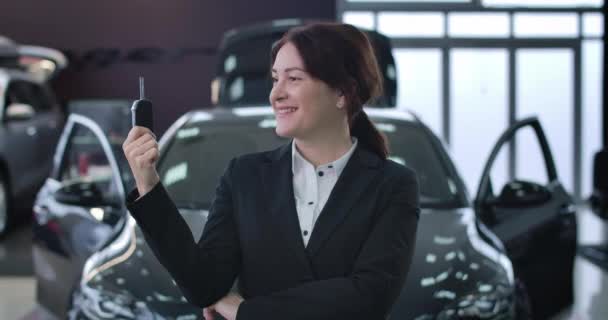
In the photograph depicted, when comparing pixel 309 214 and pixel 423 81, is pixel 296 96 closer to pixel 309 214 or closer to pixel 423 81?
pixel 309 214

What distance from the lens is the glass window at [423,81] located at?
30.3 feet

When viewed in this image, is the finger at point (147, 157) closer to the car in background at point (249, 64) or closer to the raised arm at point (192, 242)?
the raised arm at point (192, 242)

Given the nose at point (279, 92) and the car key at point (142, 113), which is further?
the nose at point (279, 92)

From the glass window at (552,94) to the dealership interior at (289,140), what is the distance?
0.05ft

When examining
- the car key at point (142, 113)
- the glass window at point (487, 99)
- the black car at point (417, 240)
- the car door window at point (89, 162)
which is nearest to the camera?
the car key at point (142, 113)

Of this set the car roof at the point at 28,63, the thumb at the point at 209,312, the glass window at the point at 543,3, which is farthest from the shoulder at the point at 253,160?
the glass window at the point at 543,3

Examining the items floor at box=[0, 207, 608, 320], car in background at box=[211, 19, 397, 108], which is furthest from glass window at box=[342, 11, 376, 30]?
car in background at box=[211, 19, 397, 108]

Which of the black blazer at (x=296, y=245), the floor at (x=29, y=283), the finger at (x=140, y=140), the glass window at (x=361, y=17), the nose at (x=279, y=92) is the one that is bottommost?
the floor at (x=29, y=283)

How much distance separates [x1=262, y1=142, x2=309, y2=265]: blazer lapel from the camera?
120 cm

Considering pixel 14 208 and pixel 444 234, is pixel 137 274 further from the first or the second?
pixel 14 208

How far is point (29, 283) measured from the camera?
4.89 metres

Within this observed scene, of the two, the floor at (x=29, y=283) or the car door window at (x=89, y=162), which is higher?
the car door window at (x=89, y=162)

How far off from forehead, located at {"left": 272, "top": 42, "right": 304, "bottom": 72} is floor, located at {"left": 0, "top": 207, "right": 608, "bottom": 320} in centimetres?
185

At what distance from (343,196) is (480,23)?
8.47 m
